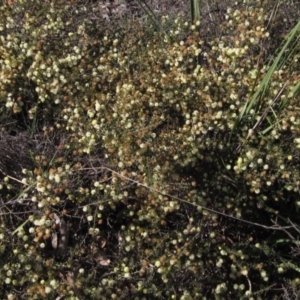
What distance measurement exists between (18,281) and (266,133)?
4.88 ft

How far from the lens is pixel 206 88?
3.05 metres

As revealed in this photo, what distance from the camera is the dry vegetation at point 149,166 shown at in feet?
8.71

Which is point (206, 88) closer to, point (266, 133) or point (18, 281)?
point (266, 133)

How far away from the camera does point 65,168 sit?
2.79m

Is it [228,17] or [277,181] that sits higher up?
[228,17]

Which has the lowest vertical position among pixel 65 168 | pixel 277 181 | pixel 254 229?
pixel 254 229

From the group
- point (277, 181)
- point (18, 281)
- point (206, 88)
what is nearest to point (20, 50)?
point (206, 88)

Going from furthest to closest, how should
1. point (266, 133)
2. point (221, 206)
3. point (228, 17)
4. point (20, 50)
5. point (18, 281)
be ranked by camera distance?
1. point (228, 17)
2. point (20, 50)
3. point (266, 133)
4. point (221, 206)
5. point (18, 281)

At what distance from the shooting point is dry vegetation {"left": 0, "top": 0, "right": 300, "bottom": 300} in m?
2.65

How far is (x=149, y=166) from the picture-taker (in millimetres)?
2717

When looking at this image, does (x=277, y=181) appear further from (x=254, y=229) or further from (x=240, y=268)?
(x=240, y=268)

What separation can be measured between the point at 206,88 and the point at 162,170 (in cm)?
63

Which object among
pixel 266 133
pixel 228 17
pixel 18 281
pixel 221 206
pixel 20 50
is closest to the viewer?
pixel 18 281

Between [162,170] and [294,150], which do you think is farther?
[294,150]
